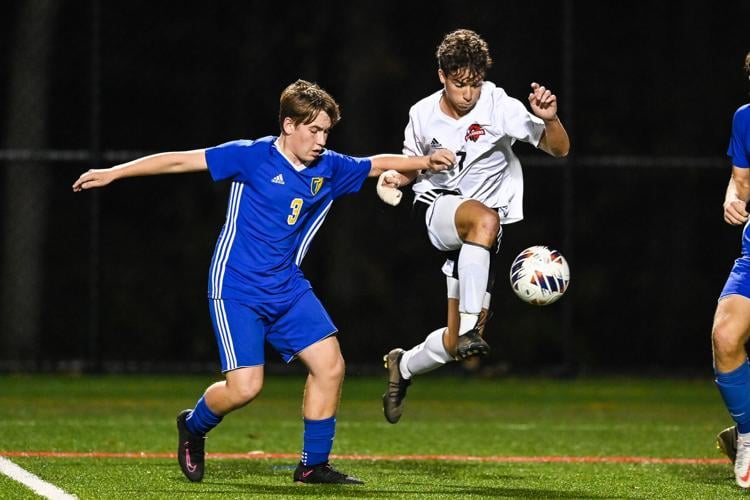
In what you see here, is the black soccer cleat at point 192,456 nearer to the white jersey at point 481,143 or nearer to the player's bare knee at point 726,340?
the white jersey at point 481,143

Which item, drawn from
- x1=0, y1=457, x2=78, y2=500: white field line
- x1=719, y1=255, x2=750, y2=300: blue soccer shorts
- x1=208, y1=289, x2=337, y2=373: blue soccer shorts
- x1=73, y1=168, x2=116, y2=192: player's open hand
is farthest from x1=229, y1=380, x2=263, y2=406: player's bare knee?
x1=719, y1=255, x2=750, y2=300: blue soccer shorts

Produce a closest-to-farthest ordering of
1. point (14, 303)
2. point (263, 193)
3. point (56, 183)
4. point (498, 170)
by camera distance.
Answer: point (263, 193), point (498, 170), point (14, 303), point (56, 183)

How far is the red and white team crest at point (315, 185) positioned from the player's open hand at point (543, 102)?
1.13 meters

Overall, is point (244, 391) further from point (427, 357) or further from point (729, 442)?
point (729, 442)

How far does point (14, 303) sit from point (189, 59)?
3.59 meters

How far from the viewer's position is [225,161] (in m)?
7.76

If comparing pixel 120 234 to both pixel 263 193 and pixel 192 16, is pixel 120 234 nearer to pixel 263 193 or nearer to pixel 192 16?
pixel 192 16

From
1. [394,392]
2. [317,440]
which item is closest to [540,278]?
[394,392]

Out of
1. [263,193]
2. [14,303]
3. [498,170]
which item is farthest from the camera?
Result: [14,303]

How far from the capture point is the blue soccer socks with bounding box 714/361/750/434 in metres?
7.85

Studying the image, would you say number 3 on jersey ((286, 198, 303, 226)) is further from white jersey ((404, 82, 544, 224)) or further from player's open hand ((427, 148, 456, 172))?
white jersey ((404, 82, 544, 224))

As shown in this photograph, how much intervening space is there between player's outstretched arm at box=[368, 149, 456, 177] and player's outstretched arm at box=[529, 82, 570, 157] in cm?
50

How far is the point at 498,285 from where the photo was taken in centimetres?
1709

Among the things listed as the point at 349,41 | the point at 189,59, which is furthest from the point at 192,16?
the point at 349,41
